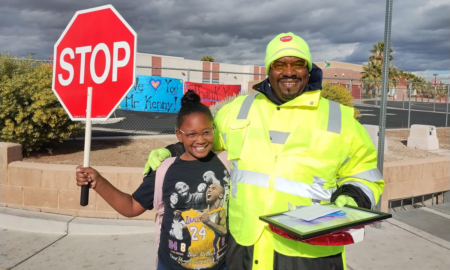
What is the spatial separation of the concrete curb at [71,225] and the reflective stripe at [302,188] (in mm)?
3068

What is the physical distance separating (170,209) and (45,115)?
5.37 metres

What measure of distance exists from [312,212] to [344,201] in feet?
0.77

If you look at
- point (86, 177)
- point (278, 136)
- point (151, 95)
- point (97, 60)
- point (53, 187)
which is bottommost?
point (53, 187)

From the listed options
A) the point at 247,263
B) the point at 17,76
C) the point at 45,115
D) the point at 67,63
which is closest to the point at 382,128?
the point at 247,263

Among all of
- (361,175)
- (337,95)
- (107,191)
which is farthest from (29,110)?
(337,95)

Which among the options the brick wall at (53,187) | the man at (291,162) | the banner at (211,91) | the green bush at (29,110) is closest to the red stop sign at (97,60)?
the man at (291,162)

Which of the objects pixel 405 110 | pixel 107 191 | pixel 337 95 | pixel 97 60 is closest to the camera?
pixel 107 191

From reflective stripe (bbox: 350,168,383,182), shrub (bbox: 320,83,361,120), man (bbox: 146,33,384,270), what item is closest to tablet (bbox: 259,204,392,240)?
man (bbox: 146,33,384,270)

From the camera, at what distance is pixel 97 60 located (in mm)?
2438

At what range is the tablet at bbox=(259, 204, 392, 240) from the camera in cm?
142

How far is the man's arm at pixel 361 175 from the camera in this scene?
1.84 m

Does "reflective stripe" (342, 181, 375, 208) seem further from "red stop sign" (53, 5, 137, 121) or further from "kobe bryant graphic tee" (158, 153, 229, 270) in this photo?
"red stop sign" (53, 5, 137, 121)

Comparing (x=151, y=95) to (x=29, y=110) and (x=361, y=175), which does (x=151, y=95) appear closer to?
(x=29, y=110)

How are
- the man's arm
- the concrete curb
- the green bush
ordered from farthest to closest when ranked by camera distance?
the green bush
the concrete curb
the man's arm
